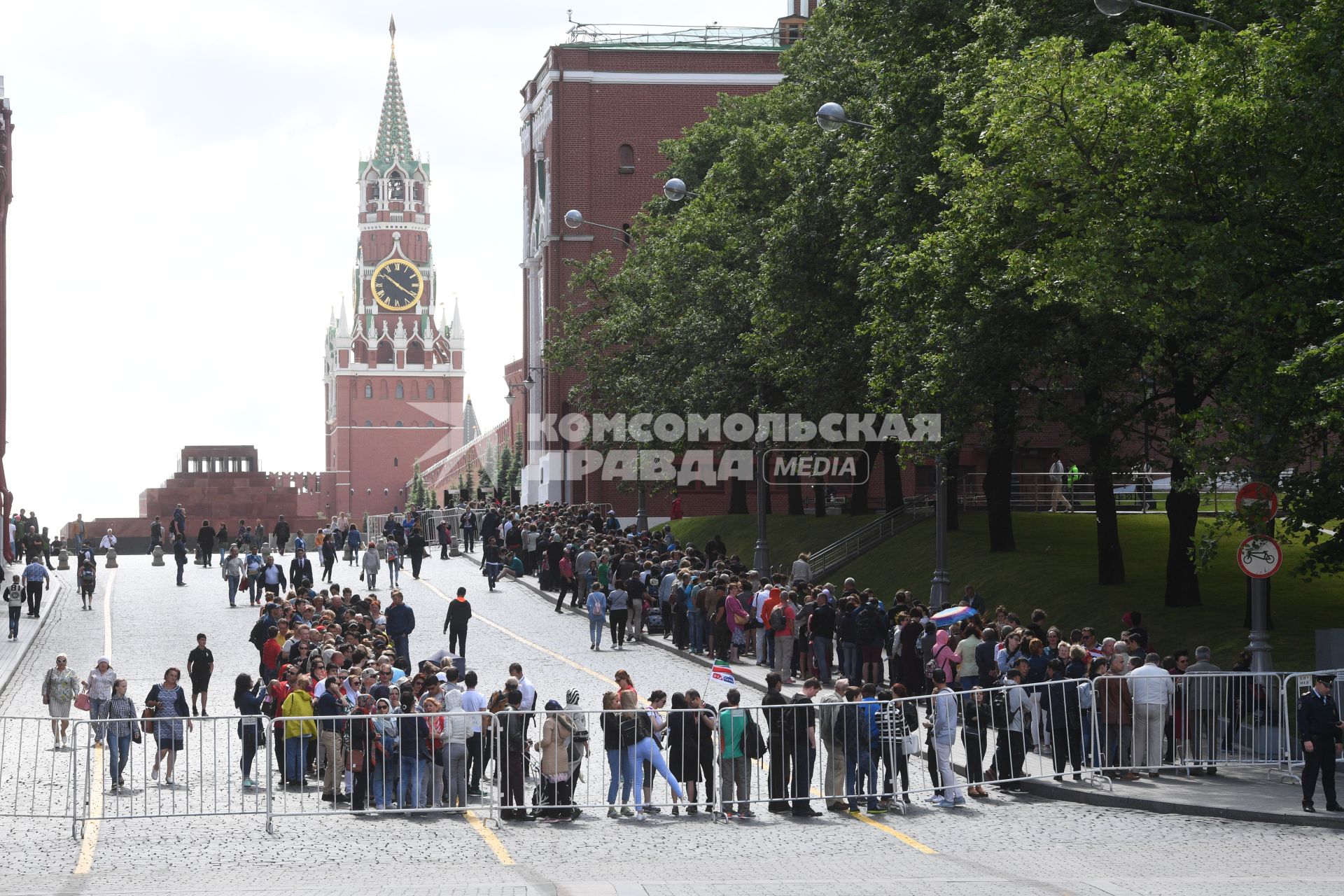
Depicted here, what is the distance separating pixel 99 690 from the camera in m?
20.3

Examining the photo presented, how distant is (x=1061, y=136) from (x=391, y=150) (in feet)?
562

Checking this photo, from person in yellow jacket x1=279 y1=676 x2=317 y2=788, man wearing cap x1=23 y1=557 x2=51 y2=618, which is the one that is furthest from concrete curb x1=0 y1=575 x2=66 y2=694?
person in yellow jacket x1=279 y1=676 x2=317 y2=788

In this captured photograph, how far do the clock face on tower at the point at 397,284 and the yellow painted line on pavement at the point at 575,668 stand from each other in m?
141

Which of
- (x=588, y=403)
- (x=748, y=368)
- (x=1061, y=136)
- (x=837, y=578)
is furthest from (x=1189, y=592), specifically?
(x=588, y=403)

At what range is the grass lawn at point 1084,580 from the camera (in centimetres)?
2623

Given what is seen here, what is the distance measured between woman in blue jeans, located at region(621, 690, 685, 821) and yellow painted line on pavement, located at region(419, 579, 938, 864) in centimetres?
92

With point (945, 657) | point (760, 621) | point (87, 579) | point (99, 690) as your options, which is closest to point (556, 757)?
point (99, 690)

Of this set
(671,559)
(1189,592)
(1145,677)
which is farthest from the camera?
(671,559)

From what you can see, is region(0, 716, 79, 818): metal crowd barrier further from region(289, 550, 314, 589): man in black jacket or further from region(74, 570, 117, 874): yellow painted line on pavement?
region(289, 550, 314, 589): man in black jacket

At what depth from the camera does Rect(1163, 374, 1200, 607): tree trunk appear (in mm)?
26344

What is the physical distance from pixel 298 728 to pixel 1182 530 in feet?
49.2

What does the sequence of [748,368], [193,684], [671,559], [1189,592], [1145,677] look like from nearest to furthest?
[1145,677]
[193,684]
[1189,592]
[671,559]
[748,368]

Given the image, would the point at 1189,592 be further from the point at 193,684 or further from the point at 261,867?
the point at 261,867

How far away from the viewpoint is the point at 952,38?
28.8m
